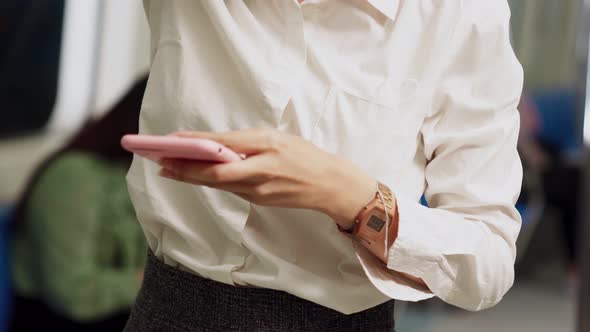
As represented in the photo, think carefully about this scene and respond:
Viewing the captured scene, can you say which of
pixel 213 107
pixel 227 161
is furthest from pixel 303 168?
pixel 213 107

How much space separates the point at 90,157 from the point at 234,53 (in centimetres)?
170

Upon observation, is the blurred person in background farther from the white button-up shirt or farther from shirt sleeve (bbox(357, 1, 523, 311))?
shirt sleeve (bbox(357, 1, 523, 311))

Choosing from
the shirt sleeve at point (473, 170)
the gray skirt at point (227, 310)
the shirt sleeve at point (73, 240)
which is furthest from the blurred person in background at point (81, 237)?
the shirt sleeve at point (473, 170)

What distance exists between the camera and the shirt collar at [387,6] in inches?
37.9

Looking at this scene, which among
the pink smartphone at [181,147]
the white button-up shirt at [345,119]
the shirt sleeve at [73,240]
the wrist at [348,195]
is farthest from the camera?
the shirt sleeve at [73,240]

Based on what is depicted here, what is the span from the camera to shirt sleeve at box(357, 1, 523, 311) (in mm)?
917

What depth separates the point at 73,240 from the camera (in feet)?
8.12

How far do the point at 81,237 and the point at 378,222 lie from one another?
1.78 metres

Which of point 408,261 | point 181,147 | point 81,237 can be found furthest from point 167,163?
point 81,237

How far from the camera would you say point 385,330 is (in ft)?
3.42

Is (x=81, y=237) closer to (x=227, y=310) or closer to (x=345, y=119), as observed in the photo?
(x=227, y=310)

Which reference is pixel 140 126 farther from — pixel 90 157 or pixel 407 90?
pixel 90 157

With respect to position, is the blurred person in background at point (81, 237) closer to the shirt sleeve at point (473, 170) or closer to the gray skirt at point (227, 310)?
the gray skirt at point (227, 310)

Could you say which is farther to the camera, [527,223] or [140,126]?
[527,223]
